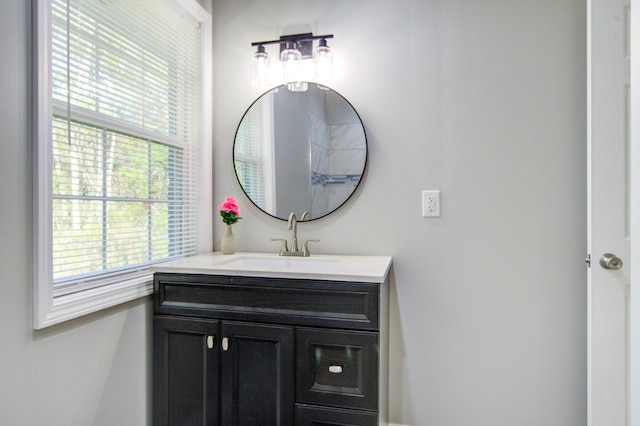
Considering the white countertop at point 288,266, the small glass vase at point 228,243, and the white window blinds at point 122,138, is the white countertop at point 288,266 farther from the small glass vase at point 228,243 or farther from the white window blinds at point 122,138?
the white window blinds at point 122,138

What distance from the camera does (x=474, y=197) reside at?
5.78ft

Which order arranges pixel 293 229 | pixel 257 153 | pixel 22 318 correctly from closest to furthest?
1. pixel 22 318
2. pixel 293 229
3. pixel 257 153

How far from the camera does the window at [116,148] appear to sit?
1197 millimetres

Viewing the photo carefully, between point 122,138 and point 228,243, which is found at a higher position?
point 122,138

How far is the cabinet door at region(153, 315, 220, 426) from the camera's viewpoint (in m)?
1.51

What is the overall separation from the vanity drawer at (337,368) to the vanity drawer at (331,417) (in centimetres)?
2

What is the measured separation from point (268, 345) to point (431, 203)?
100 cm

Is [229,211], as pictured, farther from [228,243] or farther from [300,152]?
[300,152]

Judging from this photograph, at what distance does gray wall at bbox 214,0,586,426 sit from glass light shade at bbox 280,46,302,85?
0.20 m

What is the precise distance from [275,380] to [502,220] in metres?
1.23

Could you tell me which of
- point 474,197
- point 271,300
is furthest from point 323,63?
point 271,300

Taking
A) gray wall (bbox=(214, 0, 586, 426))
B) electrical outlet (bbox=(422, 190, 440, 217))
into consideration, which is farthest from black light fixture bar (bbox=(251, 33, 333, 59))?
electrical outlet (bbox=(422, 190, 440, 217))

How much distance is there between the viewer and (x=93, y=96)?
54.7 inches

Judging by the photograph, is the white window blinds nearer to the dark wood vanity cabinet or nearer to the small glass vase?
the small glass vase
